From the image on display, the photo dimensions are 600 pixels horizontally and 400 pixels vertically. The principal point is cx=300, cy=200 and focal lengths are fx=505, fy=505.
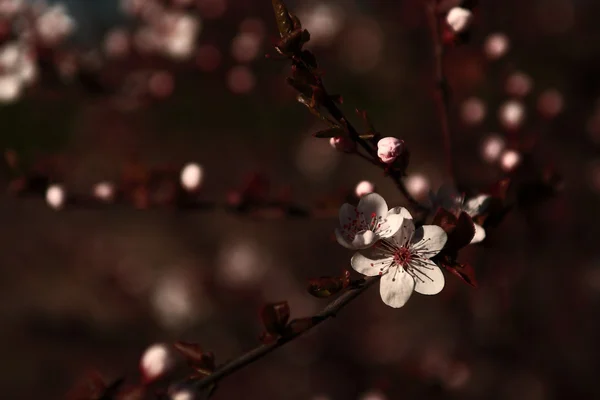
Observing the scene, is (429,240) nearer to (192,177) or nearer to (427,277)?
(427,277)

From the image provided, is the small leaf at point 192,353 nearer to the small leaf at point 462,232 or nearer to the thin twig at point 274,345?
the thin twig at point 274,345

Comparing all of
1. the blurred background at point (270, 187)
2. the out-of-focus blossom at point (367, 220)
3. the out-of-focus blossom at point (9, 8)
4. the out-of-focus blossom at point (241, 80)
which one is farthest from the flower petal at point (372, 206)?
the out-of-focus blossom at point (9, 8)

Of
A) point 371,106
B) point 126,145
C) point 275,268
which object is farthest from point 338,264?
point 126,145

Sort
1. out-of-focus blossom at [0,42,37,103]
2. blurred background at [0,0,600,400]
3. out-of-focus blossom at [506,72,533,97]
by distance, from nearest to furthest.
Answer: out-of-focus blossom at [506,72,533,97] < out-of-focus blossom at [0,42,37,103] < blurred background at [0,0,600,400]

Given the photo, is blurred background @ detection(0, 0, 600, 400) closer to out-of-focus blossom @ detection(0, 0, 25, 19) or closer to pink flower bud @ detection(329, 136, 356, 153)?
out-of-focus blossom @ detection(0, 0, 25, 19)

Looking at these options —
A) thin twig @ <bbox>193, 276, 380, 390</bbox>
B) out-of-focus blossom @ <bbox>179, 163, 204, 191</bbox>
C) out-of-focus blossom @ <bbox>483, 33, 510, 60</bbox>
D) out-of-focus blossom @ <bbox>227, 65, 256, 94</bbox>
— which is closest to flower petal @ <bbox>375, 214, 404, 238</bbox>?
thin twig @ <bbox>193, 276, 380, 390</bbox>

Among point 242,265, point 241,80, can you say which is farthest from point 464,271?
point 242,265
